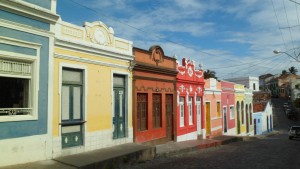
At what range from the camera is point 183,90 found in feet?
60.4

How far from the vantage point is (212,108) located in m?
23.1

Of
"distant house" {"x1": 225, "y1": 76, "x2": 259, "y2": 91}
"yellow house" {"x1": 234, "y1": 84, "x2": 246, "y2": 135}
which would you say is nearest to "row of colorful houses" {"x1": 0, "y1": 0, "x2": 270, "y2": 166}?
"yellow house" {"x1": 234, "y1": 84, "x2": 246, "y2": 135}

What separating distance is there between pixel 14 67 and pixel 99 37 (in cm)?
→ 417

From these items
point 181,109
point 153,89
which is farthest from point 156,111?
point 181,109

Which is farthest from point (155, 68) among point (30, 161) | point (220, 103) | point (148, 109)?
point (220, 103)

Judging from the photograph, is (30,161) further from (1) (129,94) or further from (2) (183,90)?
(2) (183,90)

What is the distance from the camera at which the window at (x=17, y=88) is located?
807 centimetres

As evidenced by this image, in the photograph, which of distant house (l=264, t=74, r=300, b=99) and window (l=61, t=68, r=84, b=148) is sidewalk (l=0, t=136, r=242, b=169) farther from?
distant house (l=264, t=74, r=300, b=99)

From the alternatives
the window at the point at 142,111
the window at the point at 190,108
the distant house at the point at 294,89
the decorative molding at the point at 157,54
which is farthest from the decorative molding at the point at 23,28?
the distant house at the point at 294,89

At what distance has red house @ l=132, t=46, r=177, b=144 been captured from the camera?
553 inches

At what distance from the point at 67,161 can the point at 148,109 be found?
6383 millimetres

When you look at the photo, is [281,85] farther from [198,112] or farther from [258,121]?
[198,112]

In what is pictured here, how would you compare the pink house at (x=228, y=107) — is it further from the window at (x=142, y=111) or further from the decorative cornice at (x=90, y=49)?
the decorative cornice at (x=90, y=49)

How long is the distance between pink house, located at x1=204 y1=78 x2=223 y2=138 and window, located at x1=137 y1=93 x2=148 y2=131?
8.15 meters
